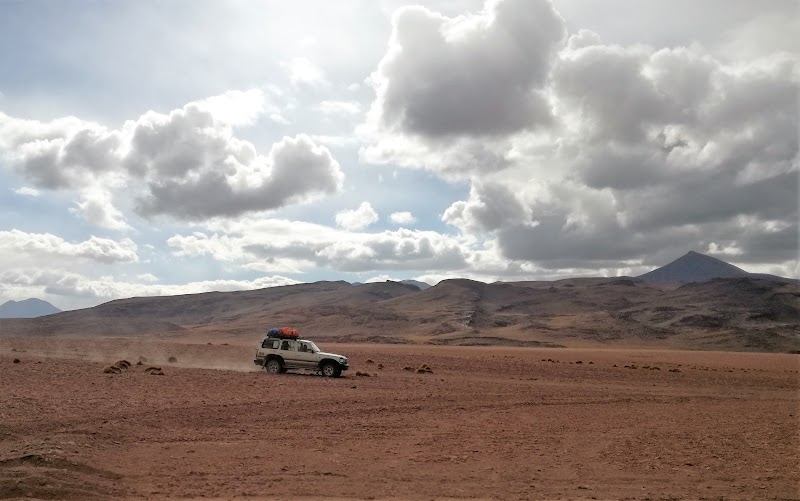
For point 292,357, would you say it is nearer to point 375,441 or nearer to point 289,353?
point 289,353

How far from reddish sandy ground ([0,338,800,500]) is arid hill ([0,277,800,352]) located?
6743cm

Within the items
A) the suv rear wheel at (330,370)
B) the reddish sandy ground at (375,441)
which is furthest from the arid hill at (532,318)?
the reddish sandy ground at (375,441)

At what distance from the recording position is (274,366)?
96.0ft

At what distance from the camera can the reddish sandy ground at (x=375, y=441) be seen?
32.7 feet

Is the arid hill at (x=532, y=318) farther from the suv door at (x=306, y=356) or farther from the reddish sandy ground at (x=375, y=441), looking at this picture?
the reddish sandy ground at (x=375, y=441)

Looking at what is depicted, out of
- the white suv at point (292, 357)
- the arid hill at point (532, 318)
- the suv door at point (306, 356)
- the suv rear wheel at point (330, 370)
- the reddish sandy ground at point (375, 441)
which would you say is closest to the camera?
the reddish sandy ground at point (375, 441)

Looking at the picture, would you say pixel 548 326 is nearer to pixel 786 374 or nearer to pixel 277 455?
pixel 786 374

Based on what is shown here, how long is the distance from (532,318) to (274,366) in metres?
104

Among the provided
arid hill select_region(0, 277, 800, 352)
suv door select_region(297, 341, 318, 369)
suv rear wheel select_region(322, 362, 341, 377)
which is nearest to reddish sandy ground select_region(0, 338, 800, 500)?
suv rear wheel select_region(322, 362, 341, 377)

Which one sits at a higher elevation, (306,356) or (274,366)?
(306,356)

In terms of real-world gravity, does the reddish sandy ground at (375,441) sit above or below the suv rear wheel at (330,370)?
below

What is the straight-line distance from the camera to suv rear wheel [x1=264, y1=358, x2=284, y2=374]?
2922cm

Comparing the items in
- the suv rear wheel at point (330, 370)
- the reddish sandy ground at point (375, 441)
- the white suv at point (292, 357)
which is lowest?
the reddish sandy ground at point (375, 441)

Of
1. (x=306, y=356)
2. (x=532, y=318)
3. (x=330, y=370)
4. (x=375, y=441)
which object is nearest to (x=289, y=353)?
(x=306, y=356)
